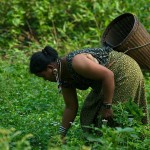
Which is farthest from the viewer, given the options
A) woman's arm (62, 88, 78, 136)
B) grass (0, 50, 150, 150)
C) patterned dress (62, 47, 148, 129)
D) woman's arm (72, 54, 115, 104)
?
woman's arm (62, 88, 78, 136)

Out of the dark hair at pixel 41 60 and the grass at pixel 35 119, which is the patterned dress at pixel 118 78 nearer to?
the dark hair at pixel 41 60

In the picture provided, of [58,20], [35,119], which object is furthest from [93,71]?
[58,20]

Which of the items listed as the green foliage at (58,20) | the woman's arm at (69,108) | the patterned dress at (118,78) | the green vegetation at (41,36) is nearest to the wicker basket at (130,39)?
the patterned dress at (118,78)

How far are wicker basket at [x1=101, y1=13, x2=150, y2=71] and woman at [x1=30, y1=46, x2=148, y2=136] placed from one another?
0.26m

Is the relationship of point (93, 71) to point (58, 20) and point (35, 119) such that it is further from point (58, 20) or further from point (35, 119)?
point (58, 20)

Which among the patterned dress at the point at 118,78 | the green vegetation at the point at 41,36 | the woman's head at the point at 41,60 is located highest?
the woman's head at the point at 41,60

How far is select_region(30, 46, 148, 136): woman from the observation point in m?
5.43

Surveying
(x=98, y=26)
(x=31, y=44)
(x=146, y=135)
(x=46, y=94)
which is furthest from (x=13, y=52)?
(x=146, y=135)

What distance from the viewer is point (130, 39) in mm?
6039

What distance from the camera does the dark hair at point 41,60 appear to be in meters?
5.44

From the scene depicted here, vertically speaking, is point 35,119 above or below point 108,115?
below

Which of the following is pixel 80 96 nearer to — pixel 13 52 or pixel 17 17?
pixel 13 52

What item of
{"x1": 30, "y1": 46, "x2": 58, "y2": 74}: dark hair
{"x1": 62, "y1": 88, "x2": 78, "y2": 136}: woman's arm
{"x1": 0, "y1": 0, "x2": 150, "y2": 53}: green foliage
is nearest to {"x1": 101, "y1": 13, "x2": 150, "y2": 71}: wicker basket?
{"x1": 62, "y1": 88, "x2": 78, "y2": 136}: woman's arm

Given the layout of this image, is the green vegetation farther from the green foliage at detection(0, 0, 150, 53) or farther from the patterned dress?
the patterned dress
